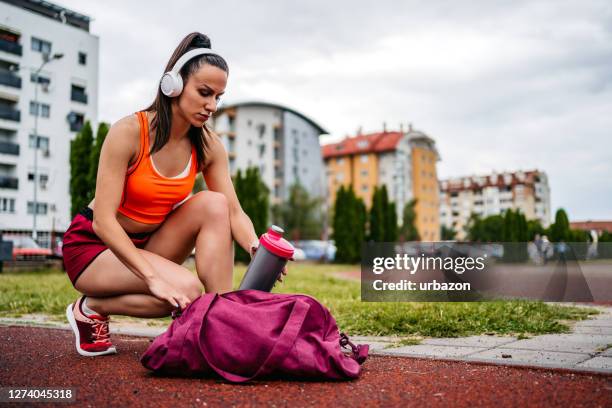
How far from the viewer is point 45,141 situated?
39906 millimetres

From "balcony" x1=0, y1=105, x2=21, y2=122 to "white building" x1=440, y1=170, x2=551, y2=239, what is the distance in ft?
229

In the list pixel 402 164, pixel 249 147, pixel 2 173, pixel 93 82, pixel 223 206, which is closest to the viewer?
pixel 223 206

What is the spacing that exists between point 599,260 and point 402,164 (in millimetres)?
70357

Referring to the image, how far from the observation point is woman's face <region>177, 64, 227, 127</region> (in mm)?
3129

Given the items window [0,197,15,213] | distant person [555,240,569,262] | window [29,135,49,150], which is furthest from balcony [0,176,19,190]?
distant person [555,240,569,262]

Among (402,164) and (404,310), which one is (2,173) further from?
(402,164)

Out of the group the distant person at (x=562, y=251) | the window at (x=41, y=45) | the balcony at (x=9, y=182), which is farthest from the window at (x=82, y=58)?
the distant person at (x=562, y=251)

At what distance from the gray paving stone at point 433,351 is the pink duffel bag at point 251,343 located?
0.69 meters

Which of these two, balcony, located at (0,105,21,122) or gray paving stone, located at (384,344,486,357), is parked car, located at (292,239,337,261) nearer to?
balcony, located at (0,105,21,122)

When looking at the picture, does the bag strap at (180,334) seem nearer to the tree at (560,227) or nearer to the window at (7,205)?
the tree at (560,227)

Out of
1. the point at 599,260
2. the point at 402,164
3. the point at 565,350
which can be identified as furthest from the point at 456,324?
the point at 402,164

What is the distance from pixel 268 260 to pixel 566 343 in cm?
198

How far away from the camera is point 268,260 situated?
315 cm

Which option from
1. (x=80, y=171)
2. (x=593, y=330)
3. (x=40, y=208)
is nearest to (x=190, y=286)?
(x=593, y=330)
